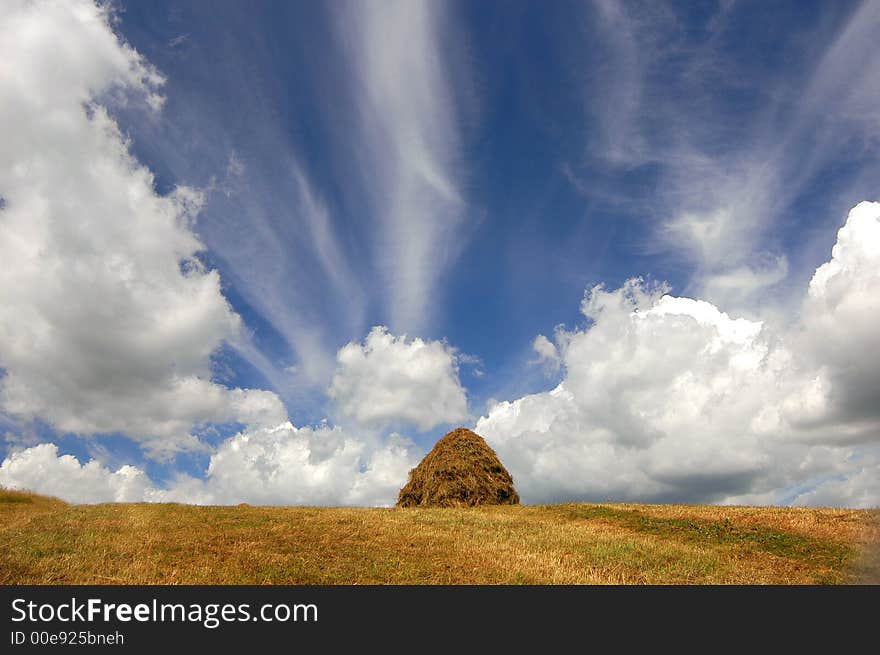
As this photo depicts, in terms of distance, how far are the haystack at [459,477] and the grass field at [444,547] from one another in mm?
7258

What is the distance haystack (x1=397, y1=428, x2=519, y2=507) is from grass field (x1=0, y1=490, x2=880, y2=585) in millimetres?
7258

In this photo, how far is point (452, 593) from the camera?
35.5ft

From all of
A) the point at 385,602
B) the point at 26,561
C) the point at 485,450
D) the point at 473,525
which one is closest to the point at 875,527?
the point at 385,602

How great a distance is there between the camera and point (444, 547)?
18.3m

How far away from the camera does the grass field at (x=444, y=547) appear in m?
14.1

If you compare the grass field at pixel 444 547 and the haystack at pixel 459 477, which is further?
the haystack at pixel 459 477

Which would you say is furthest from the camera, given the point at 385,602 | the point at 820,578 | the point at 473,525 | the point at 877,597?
the point at 473,525

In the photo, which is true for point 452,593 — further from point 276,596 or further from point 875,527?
point 875,527

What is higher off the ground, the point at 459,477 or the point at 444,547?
the point at 459,477

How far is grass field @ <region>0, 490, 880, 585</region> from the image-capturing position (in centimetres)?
1407

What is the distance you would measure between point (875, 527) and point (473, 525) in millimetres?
16085

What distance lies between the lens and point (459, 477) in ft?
116

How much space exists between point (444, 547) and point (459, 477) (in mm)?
17311

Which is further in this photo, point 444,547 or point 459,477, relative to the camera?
point 459,477
